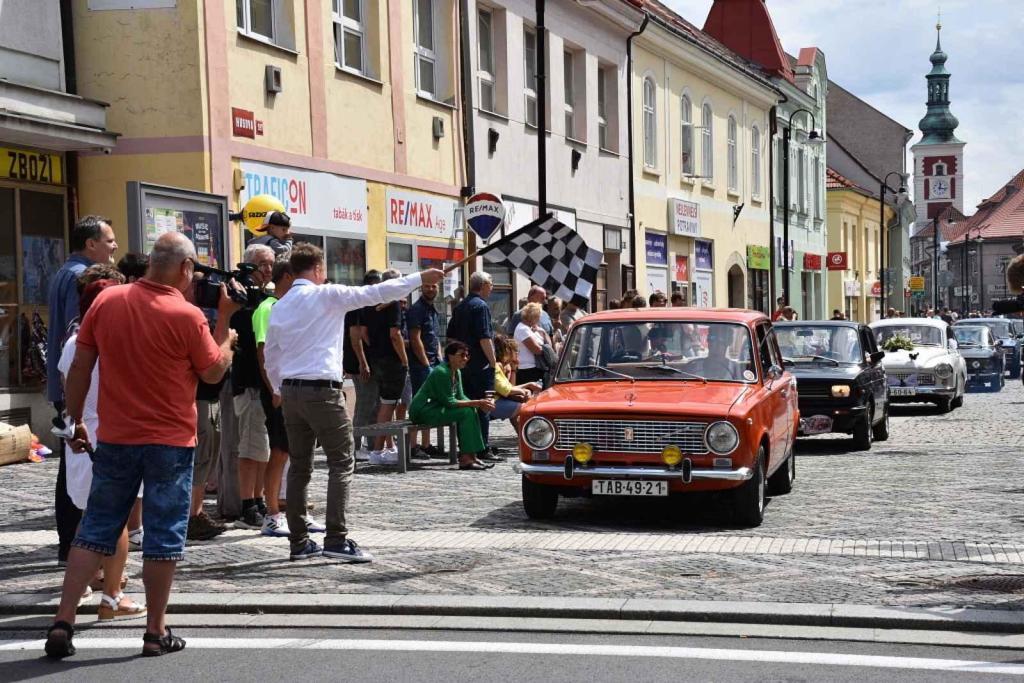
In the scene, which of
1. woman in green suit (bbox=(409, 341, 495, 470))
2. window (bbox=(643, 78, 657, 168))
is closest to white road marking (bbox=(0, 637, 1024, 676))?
woman in green suit (bbox=(409, 341, 495, 470))

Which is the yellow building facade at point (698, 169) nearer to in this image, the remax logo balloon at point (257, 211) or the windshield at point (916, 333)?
the windshield at point (916, 333)

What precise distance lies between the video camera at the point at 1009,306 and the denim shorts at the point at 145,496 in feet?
19.2

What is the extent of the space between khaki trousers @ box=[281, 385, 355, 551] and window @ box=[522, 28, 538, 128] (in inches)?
721

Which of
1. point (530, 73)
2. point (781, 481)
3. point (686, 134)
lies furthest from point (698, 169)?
point (781, 481)

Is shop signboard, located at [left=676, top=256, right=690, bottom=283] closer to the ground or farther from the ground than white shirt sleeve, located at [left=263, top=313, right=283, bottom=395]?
farther from the ground

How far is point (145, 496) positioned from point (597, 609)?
2.26 metres

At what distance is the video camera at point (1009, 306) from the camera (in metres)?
9.96

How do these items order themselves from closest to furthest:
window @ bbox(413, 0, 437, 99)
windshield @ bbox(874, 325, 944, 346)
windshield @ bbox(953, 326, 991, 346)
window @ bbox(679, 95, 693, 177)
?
window @ bbox(413, 0, 437, 99), windshield @ bbox(874, 325, 944, 346), windshield @ bbox(953, 326, 991, 346), window @ bbox(679, 95, 693, 177)

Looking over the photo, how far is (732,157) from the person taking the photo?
40844 mm

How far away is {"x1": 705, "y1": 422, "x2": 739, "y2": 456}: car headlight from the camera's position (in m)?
10.0

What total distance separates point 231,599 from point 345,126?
41.6ft

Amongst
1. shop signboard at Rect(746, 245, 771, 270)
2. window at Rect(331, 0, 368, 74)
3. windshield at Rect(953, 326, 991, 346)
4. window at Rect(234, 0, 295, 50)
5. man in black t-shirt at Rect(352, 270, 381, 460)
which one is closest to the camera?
man in black t-shirt at Rect(352, 270, 381, 460)

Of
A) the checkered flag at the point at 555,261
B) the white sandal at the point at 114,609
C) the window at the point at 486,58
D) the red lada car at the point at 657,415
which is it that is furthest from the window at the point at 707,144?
the white sandal at the point at 114,609

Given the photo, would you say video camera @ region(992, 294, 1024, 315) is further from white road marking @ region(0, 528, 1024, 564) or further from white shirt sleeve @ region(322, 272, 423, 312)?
white shirt sleeve @ region(322, 272, 423, 312)
